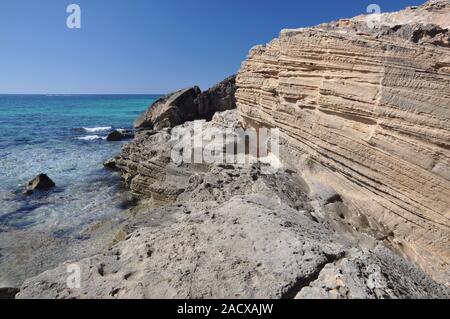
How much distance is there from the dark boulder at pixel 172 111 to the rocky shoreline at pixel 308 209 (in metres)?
16.7

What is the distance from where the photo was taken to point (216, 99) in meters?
28.0

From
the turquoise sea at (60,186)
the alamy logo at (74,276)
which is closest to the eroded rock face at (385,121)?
the alamy logo at (74,276)

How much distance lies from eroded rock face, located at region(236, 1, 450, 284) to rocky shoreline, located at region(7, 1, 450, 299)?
0.9 inches

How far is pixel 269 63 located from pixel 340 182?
A: 420cm

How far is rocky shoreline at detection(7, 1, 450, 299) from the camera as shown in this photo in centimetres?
355

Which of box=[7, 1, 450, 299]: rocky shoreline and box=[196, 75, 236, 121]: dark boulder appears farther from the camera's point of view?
box=[196, 75, 236, 121]: dark boulder

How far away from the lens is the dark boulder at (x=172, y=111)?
1038 inches

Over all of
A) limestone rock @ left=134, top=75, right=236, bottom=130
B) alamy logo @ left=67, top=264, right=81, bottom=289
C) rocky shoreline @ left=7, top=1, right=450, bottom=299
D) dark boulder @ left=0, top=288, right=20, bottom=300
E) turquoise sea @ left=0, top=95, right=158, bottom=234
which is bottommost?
dark boulder @ left=0, top=288, right=20, bottom=300

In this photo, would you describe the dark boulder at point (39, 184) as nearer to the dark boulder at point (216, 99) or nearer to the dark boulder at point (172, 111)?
the dark boulder at point (172, 111)

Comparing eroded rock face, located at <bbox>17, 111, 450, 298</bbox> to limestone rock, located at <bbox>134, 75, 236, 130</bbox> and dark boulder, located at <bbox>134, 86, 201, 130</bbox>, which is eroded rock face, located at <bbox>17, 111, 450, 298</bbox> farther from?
limestone rock, located at <bbox>134, 75, 236, 130</bbox>

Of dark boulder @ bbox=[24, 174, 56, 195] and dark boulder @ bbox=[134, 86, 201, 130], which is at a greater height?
dark boulder @ bbox=[134, 86, 201, 130]

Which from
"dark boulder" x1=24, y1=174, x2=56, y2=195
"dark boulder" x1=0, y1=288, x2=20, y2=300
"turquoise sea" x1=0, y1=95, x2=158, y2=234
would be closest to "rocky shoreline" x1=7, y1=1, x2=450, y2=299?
"turquoise sea" x1=0, y1=95, x2=158, y2=234

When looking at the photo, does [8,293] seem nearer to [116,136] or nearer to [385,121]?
[385,121]
